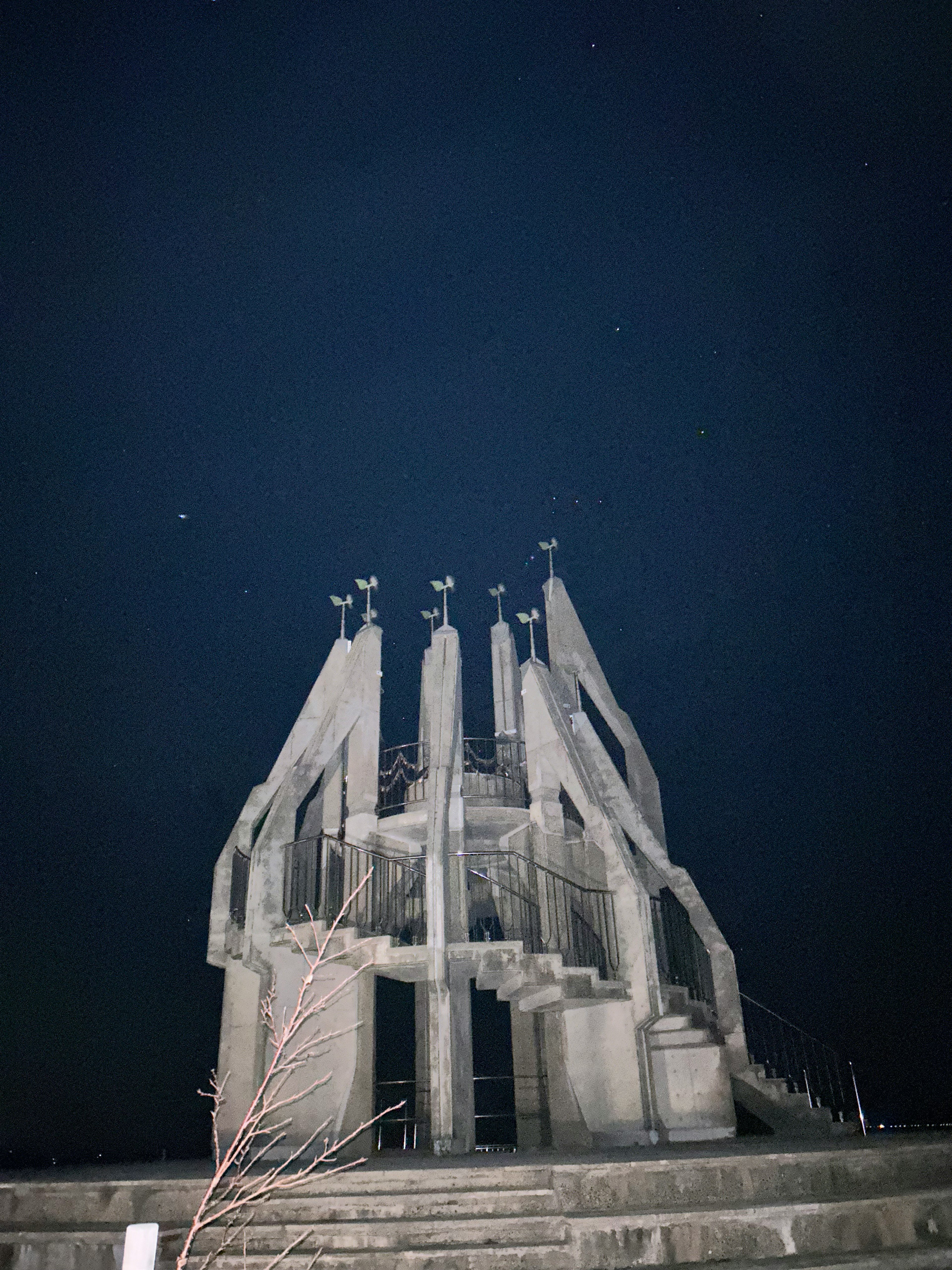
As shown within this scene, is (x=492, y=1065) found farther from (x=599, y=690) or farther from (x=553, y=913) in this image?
(x=599, y=690)

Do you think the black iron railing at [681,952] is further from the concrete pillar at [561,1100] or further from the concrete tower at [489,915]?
the concrete pillar at [561,1100]

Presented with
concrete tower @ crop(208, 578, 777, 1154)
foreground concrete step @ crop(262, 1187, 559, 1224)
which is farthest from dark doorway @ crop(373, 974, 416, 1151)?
foreground concrete step @ crop(262, 1187, 559, 1224)

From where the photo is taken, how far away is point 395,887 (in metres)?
13.4

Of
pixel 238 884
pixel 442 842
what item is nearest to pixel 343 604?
pixel 238 884

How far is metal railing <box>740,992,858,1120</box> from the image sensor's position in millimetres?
15125

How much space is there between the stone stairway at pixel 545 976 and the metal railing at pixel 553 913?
26cm

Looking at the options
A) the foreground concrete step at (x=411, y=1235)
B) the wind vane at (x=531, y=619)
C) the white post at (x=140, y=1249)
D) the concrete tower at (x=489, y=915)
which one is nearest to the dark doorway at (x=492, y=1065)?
the concrete tower at (x=489, y=915)

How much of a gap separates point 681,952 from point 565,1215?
908 cm

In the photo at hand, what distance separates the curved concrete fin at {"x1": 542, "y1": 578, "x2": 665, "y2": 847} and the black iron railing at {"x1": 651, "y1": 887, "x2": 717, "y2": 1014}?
176 centimetres

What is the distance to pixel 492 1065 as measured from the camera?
19.7 m

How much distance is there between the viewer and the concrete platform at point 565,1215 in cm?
613

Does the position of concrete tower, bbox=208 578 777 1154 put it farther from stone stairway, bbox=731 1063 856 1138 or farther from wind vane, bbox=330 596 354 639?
wind vane, bbox=330 596 354 639

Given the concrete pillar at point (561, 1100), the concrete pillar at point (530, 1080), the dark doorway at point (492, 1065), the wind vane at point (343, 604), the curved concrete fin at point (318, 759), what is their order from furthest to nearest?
the dark doorway at point (492, 1065)
the wind vane at point (343, 604)
the curved concrete fin at point (318, 759)
the concrete pillar at point (530, 1080)
the concrete pillar at point (561, 1100)

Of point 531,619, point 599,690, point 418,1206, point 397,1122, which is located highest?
point 531,619
